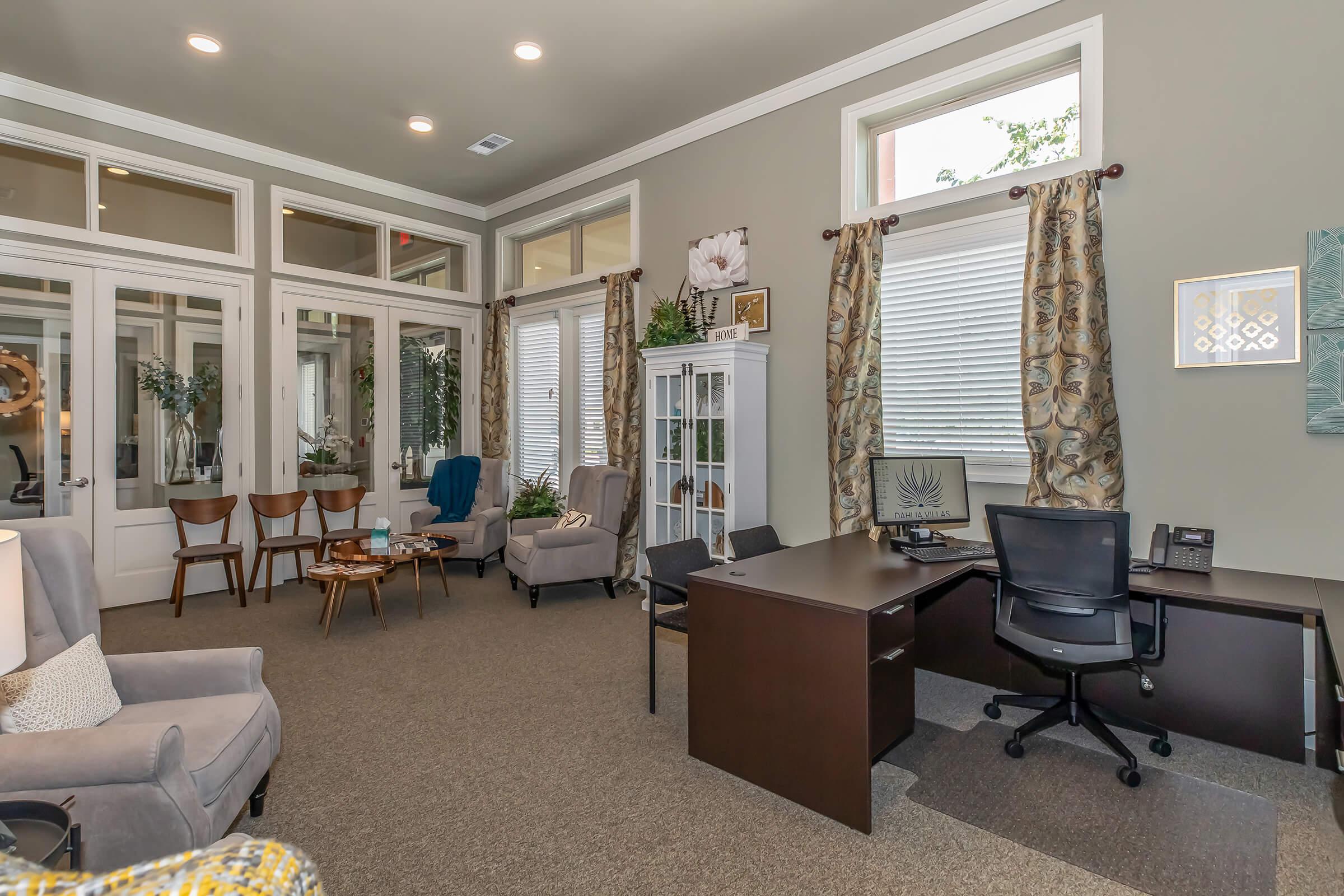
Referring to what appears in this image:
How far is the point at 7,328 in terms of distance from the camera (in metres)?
4.51

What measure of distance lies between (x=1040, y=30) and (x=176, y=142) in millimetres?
5908

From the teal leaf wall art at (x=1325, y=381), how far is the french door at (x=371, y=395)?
6275mm

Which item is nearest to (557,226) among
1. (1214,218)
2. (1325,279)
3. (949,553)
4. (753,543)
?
(753,543)

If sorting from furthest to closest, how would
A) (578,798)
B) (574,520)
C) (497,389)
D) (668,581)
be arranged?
(497,389) → (574,520) → (668,581) → (578,798)

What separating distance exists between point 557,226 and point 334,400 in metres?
2.59

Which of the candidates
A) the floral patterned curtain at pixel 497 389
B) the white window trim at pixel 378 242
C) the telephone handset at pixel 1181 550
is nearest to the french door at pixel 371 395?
the white window trim at pixel 378 242

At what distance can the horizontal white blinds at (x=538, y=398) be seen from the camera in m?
6.42

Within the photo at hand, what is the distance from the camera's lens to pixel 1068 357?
10.6ft

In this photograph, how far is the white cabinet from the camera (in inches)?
173

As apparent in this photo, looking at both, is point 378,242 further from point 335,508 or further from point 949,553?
point 949,553

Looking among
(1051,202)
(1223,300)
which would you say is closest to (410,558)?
(1051,202)

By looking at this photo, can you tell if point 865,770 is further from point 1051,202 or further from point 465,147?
point 465,147

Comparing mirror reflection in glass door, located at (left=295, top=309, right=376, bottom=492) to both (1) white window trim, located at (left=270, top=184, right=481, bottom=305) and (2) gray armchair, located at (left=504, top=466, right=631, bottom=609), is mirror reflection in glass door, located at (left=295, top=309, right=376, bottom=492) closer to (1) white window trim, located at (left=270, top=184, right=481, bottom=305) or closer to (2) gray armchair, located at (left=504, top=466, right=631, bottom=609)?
(1) white window trim, located at (left=270, top=184, right=481, bottom=305)

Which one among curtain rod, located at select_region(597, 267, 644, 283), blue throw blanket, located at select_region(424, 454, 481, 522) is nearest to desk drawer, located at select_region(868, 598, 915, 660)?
curtain rod, located at select_region(597, 267, 644, 283)
